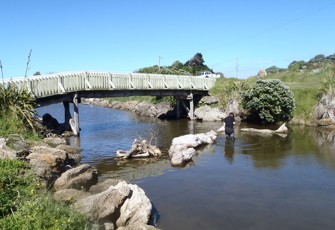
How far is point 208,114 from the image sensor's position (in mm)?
36781

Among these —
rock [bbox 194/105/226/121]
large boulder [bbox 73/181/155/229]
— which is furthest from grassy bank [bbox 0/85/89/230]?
rock [bbox 194/105/226/121]

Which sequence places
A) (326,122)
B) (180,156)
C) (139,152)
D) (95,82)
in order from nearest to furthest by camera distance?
1. (180,156)
2. (139,152)
3. (95,82)
4. (326,122)

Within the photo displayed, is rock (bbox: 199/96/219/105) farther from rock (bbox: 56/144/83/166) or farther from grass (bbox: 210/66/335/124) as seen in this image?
rock (bbox: 56/144/83/166)

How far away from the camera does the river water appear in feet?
32.4

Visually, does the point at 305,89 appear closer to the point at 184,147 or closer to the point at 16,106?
the point at 184,147

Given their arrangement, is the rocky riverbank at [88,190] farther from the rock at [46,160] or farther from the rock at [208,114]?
the rock at [208,114]

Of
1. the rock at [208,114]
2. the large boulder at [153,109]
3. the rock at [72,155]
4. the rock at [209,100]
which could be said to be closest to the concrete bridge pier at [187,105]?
the rock at [208,114]

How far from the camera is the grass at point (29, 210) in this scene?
658cm

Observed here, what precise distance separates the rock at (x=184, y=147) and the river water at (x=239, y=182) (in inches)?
19.5

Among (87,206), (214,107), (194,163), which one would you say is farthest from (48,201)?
(214,107)

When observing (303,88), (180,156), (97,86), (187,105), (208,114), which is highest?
(303,88)

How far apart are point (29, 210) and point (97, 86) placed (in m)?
21.2

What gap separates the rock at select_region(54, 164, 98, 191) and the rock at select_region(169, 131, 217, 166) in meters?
4.91

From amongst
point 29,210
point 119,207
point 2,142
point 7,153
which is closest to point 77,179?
point 7,153
